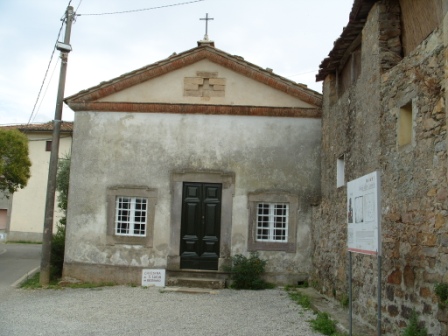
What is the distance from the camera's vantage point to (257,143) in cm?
1255

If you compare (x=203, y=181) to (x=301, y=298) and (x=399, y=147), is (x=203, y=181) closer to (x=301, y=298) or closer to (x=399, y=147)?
(x=301, y=298)

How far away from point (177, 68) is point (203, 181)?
118 inches

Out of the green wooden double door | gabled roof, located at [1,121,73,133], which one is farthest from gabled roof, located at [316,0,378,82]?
gabled roof, located at [1,121,73,133]

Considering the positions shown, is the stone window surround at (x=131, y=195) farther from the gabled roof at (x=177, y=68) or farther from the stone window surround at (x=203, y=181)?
the gabled roof at (x=177, y=68)

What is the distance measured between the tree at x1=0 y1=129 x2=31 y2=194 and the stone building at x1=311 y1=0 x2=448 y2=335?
11622 mm

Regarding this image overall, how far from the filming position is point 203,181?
40.9ft

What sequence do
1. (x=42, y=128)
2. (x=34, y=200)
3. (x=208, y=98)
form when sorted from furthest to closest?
(x=34, y=200), (x=42, y=128), (x=208, y=98)

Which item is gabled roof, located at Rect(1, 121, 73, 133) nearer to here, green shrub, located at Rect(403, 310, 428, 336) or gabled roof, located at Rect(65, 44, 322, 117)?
gabled roof, located at Rect(65, 44, 322, 117)

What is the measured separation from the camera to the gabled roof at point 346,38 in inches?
313

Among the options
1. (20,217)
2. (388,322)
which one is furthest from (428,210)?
(20,217)

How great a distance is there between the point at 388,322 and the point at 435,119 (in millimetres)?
2866

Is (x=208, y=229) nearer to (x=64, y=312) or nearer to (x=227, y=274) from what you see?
(x=227, y=274)

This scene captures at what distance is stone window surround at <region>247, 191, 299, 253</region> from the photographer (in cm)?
1228

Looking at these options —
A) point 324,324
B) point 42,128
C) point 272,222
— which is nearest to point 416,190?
point 324,324
